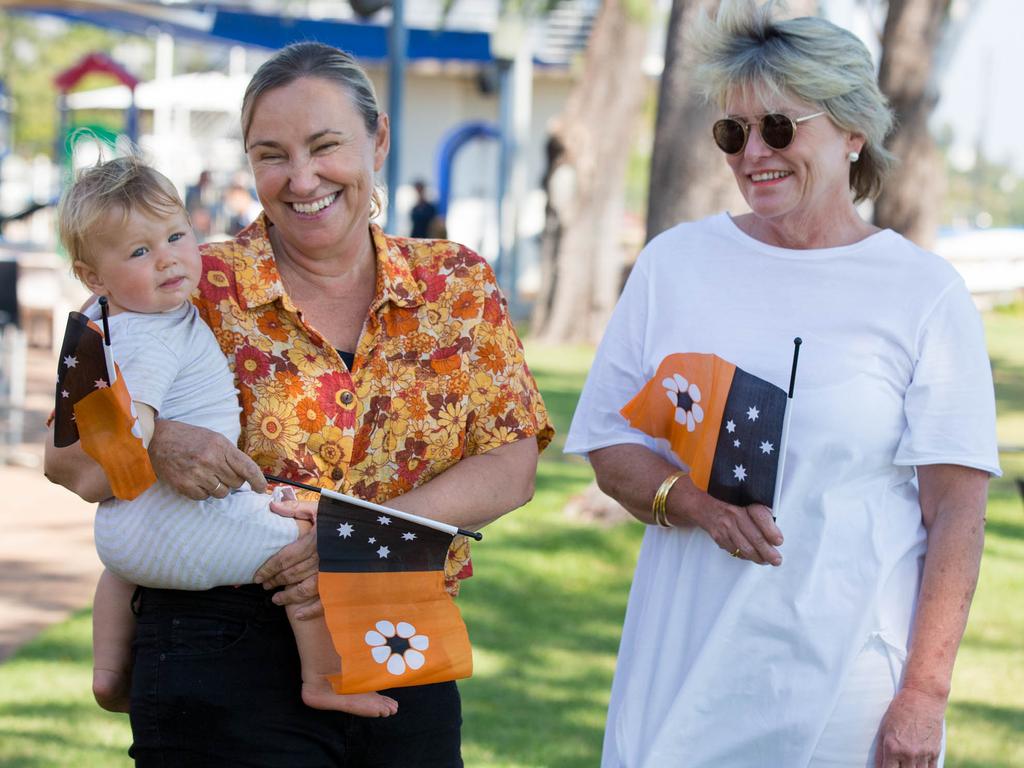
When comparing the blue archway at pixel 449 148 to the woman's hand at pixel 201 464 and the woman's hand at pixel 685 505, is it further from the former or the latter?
the woman's hand at pixel 201 464

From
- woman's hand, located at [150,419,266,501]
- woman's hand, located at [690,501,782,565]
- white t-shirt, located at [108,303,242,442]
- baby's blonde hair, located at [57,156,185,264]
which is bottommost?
woman's hand, located at [690,501,782,565]

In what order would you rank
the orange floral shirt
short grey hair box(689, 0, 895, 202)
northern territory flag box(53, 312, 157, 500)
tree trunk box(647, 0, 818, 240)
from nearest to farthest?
northern territory flag box(53, 312, 157, 500) → the orange floral shirt → short grey hair box(689, 0, 895, 202) → tree trunk box(647, 0, 818, 240)

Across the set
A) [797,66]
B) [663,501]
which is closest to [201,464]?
[663,501]

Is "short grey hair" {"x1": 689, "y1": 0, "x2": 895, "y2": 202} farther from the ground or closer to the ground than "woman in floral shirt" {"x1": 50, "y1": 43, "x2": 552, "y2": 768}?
farther from the ground

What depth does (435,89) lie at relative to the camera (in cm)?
3366

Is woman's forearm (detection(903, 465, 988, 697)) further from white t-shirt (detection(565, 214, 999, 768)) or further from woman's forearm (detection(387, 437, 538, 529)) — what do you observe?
woman's forearm (detection(387, 437, 538, 529))

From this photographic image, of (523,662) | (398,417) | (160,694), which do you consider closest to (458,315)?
(398,417)

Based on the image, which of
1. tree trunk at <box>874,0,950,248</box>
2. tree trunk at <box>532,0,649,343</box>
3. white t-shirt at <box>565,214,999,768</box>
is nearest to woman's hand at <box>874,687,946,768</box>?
white t-shirt at <box>565,214,999,768</box>

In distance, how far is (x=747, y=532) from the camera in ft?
9.56

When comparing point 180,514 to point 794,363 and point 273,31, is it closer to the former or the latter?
point 794,363

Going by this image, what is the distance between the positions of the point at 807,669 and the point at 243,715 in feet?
3.69

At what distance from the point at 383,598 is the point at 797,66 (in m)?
1.37

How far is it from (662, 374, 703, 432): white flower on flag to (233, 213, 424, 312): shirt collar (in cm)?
56

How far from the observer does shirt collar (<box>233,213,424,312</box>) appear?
9.27 ft
